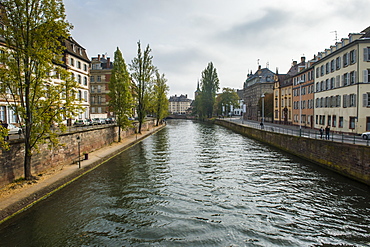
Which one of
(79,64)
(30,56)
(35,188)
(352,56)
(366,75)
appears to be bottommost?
(35,188)

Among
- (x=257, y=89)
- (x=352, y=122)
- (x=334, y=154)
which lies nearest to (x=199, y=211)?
(x=334, y=154)

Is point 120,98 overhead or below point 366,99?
overhead

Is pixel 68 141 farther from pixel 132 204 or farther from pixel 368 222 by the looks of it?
pixel 368 222

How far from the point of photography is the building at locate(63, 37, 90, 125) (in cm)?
4167

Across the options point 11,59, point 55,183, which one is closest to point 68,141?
point 55,183

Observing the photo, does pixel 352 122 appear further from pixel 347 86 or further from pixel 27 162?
pixel 27 162

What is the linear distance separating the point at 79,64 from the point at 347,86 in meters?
42.0

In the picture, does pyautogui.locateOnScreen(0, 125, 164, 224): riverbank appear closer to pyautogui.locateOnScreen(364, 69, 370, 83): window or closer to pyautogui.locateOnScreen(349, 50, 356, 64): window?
pyautogui.locateOnScreen(364, 69, 370, 83): window

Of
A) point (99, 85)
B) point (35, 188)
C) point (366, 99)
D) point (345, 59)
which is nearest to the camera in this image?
point (35, 188)

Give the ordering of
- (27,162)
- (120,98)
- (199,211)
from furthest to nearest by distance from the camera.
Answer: (120,98)
(27,162)
(199,211)

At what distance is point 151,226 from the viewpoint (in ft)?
37.3

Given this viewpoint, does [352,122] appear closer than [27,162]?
No

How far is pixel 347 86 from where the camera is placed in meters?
31.6

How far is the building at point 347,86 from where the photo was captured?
28.7 meters
